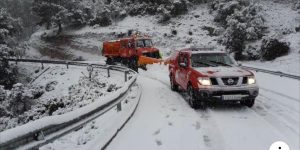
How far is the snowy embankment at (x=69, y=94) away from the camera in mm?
5773

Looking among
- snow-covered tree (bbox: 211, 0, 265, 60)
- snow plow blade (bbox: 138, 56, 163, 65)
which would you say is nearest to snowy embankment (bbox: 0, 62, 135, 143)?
Result: snow plow blade (bbox: 138, 56, 163, 65)

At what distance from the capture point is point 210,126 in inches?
363

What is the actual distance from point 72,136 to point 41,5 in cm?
5425

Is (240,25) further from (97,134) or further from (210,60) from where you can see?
(97,134)

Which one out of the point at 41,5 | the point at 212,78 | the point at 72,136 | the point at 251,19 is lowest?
the point at 72,136

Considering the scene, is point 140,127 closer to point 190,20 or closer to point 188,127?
point 188,127

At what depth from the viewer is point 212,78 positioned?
11133 mm

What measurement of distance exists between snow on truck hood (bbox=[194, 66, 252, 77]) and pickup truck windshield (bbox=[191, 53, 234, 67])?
53 cm

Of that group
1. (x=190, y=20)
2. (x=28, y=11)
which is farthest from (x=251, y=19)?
(x=28, y=11)

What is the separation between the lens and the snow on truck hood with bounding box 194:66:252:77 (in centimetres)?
1114

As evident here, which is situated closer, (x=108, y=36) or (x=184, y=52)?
(x=184, y=52)

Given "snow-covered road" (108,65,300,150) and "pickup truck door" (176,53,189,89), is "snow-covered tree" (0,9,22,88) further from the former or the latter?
"snow-covered road" (108,65,300,150)

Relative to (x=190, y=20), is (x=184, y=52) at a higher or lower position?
lower

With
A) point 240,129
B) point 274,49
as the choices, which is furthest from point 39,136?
point 274,49
